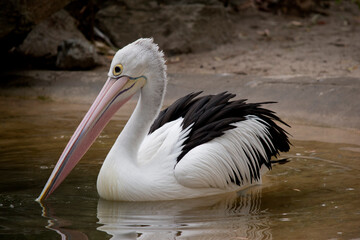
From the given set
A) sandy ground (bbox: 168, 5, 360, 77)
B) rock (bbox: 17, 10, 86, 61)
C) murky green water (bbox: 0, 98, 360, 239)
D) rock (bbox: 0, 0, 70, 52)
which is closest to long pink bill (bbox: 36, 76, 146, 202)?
murky green water (bbox: 0, 98, 360, 239)

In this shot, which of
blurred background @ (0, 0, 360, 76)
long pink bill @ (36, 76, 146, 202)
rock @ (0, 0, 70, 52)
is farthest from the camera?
blurred background @ (0, 0, 360, 76)

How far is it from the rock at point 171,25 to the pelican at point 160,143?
5.78 meters

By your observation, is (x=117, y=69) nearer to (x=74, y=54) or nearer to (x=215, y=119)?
(x=215, y=119)

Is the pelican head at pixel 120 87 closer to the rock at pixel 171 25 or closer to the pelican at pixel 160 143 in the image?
the pelican at pixel 160 143

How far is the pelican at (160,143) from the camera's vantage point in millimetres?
4129

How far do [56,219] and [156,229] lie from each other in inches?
25.3

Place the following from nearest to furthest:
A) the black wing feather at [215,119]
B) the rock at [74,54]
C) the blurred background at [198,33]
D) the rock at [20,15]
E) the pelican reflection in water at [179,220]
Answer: the pelican reflection in water at [179,220], the black wing feather at [215,119], the rock at [20,15], the blurred background at [198,33], the rock at [74,54]

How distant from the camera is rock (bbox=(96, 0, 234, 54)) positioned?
10375 mm

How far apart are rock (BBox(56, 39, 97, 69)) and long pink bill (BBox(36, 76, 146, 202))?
15.1ft

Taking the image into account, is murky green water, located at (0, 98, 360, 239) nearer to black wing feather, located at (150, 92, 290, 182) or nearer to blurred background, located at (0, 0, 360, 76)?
black wing feather, located at (150, 92, 290, 182)

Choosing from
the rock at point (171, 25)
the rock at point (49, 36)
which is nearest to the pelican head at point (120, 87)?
the rock at point (49, 36)

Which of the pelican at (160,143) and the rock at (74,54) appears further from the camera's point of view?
the rock at (74,54)

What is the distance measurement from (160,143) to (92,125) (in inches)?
23.7

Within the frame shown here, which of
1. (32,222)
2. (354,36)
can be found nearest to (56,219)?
(32,222)
